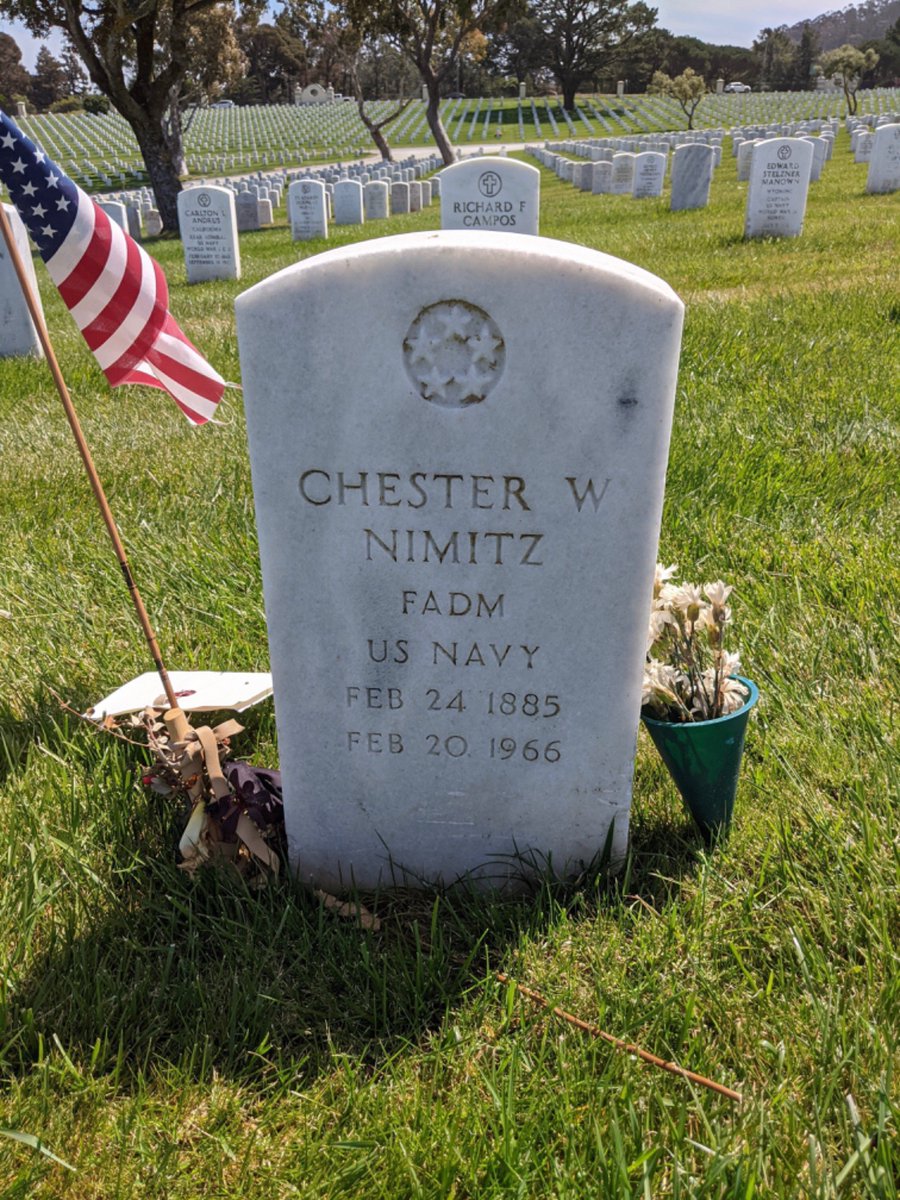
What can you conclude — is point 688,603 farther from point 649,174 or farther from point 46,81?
point 46,81

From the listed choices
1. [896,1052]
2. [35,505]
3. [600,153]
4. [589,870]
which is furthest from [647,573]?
[600,153]

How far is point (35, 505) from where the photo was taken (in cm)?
440

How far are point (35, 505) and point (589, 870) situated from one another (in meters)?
3.32

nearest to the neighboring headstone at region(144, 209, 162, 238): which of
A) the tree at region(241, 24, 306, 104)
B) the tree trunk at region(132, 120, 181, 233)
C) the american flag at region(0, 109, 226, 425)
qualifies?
the tree trunk at region(132, 120, 181, 233)

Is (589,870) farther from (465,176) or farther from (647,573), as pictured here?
(465,176)

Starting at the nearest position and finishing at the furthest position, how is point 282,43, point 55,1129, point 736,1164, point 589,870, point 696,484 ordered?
point 736,1164 < point 55,1129 < point 589,870 < point 696,484 < point 282,43

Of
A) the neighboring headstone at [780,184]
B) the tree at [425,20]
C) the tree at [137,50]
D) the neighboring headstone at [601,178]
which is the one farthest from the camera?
the tree at [425,20]

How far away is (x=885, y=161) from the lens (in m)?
15.3

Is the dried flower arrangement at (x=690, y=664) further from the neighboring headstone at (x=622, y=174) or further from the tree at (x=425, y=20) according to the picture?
the tree at (x=425, y=20)

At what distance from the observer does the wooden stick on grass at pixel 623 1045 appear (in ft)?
5.32

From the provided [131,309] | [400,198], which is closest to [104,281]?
[131,309]

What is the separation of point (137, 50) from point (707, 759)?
78.7ft

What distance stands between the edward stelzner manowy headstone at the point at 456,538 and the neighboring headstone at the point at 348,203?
19.7 m

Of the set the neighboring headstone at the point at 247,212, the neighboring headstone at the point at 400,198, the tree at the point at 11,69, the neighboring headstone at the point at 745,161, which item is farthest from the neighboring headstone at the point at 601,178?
the tree at the point at 11,69
